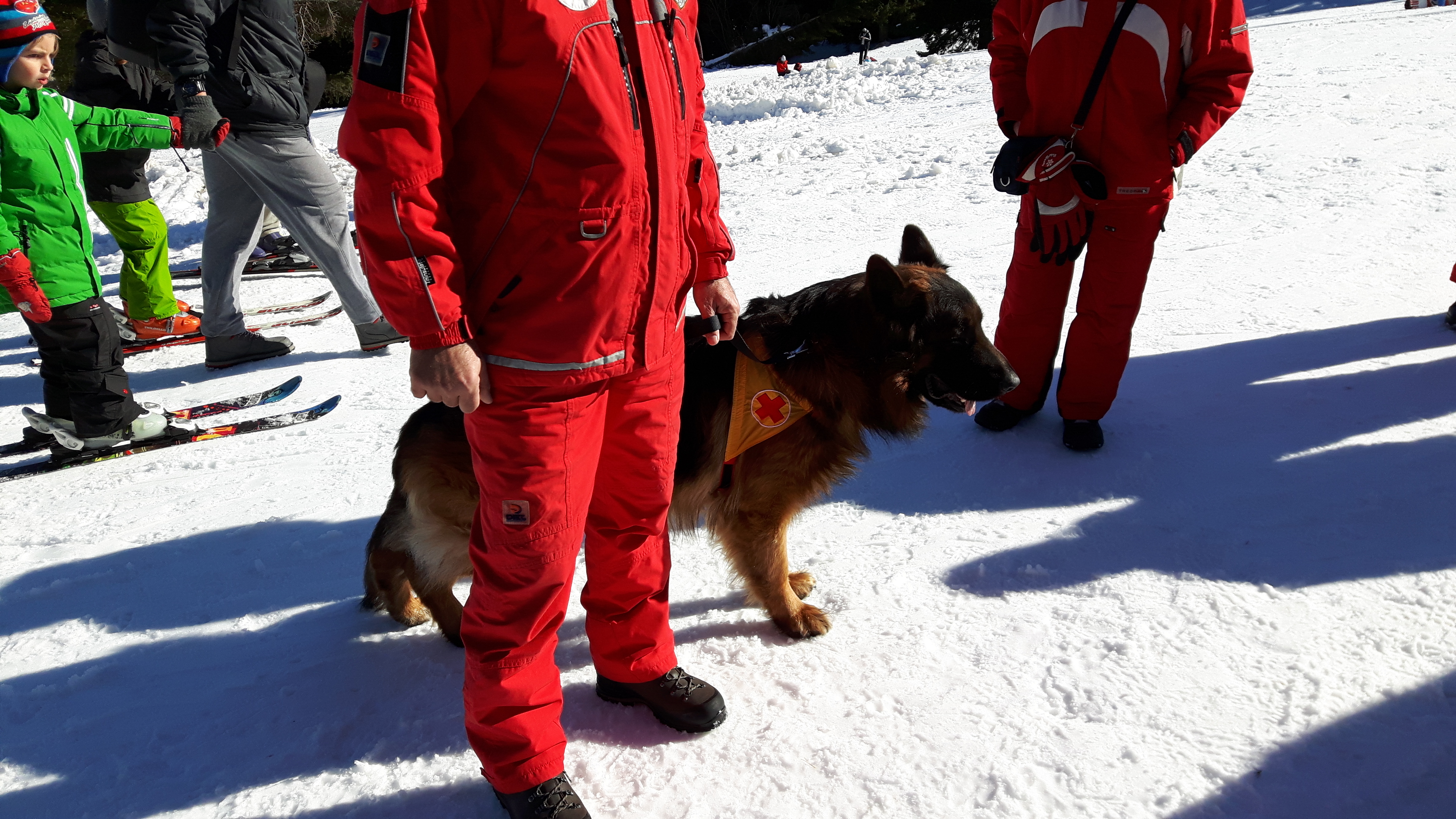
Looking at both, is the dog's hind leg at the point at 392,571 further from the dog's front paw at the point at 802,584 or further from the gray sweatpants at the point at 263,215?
the gray sweatpants at the point at 263,215

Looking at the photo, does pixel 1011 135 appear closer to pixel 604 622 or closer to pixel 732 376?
pixel 732 376

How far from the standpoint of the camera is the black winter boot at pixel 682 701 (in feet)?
7.68

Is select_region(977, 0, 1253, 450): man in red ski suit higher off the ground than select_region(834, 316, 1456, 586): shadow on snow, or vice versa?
select_region(977, 0, 1253, 450): man in red ski suit

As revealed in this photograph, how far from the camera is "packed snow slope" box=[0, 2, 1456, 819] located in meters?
2.12

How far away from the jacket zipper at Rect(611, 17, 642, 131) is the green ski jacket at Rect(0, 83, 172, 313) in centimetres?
340

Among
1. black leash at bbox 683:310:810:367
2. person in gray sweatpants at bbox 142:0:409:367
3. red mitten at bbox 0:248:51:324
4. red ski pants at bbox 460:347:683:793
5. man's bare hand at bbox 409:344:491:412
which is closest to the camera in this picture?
man's bare hand at bbox 409:344:491:412

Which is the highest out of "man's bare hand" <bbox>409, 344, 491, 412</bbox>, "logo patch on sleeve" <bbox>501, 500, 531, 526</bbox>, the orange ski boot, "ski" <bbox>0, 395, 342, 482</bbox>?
"man's bare hand" <bbox>409, 344, 491, 412</bbox>

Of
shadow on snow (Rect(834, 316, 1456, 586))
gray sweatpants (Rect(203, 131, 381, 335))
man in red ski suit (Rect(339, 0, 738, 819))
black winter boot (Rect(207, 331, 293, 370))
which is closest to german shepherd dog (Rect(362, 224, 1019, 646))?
man in red ski suit (Rect(339, 0, 738, 819))

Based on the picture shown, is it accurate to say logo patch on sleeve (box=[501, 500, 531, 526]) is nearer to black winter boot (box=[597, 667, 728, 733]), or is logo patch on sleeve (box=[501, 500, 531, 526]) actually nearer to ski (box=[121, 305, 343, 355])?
black winter boot (box=[597, 667, 728, 733])

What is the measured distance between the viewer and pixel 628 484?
2.11 m

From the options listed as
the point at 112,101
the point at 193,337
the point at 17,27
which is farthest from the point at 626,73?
the point at 112,101

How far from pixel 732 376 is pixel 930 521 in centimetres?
121

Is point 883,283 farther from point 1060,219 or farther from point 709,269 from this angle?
point 1060,219

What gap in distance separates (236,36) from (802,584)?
4.46m
